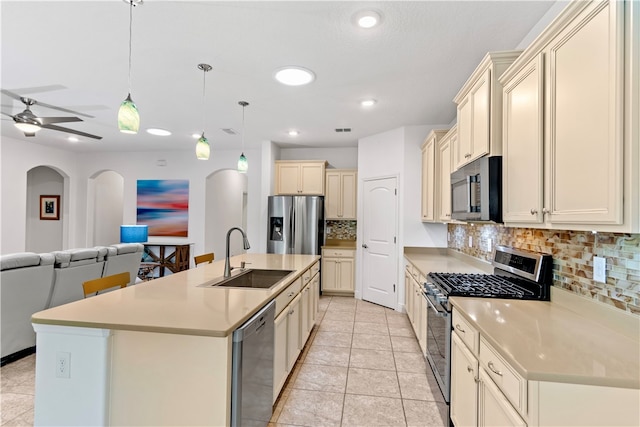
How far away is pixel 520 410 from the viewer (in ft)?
3.48

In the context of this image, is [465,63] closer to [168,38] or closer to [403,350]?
[168,38]

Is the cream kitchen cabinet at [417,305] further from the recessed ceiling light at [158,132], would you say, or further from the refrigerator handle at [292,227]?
the recessed ceiling light at [158,132]

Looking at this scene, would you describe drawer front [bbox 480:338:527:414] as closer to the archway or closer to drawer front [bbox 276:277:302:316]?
drawer front [bbox 276:277:302:316]

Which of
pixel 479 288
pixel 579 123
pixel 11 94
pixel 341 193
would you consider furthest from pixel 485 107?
pixel 11 94

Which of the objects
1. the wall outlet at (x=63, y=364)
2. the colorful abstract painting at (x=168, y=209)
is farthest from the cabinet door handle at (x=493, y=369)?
the colorful abstract painting at (x=168, y=209)

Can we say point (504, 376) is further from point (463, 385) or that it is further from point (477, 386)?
point (463, 385)

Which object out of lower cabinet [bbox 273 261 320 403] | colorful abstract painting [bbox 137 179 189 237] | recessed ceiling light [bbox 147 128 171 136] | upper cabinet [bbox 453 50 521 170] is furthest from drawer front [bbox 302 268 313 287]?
colorful abstract painting [bbox 137 179 189 237]

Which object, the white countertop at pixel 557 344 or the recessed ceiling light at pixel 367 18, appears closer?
the white countertop at pixel 557 344

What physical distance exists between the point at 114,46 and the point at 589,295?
352 centimetres

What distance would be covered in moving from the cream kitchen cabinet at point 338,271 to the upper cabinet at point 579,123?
3.51 metres

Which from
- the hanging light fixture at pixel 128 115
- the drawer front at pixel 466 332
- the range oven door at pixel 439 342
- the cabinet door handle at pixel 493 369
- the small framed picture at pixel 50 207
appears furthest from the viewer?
the small framed picture at pixel 50 207

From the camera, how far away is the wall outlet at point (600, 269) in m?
1.40

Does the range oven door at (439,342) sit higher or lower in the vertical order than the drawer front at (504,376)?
lower

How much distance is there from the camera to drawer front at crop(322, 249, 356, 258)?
5133mm
